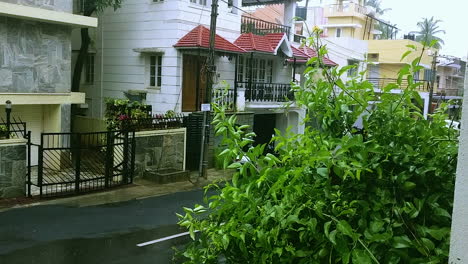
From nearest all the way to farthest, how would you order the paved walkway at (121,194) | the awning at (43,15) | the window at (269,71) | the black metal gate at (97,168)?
the paved walkway at (121,194), the black metal gate at (97,168), the awning at (43,15), the window at (269,71)

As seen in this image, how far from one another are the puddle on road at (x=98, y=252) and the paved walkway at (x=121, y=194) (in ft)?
7.70

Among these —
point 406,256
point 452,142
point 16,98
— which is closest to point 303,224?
point 406,256

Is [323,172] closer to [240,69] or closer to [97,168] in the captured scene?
[97,168]

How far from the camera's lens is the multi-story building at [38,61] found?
13.3 m

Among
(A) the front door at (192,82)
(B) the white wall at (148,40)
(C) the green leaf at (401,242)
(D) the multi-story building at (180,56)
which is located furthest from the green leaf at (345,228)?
(A) the front door at (192,82)

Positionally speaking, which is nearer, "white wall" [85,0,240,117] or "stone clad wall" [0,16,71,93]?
"stone clad wall" [0,16,71,93]

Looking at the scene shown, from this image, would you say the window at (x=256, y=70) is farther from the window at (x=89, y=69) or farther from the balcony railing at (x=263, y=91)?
the window at (x=89, y=69)

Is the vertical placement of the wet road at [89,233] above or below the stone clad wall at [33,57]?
below

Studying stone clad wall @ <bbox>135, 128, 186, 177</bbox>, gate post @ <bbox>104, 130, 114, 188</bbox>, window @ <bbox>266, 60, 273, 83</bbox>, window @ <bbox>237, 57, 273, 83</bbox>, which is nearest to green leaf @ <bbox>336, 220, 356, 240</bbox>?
gate post @ <bbox>104, 130, 114, 188</bbox>

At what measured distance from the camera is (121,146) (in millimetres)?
13445

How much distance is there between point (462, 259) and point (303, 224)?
2.34 ft

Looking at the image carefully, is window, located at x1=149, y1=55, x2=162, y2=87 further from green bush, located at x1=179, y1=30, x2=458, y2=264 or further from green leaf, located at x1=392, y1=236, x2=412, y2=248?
green leaf, located at x1=392, y1=236, x2=412, y2=248

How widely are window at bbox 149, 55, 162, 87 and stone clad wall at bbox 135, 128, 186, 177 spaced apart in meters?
3.12

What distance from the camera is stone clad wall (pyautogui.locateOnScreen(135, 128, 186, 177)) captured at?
570 inches
